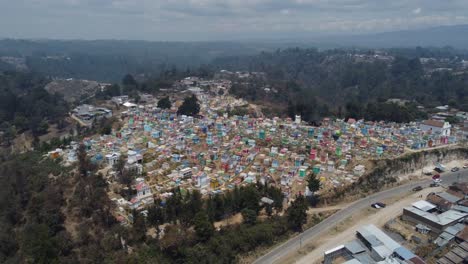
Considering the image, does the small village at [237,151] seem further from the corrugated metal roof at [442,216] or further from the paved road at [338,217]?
the corrugated metal roof at [442,216]

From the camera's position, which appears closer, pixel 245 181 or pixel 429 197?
pixel 429 197

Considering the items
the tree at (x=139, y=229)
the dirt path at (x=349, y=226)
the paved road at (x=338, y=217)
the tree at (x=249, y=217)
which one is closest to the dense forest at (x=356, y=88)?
the paved road at (x=338, y=217)

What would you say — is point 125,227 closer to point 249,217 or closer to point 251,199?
point 249,217

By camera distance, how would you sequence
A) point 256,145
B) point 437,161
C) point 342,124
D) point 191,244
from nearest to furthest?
point 191,244
point 437,161
point 256,145
point 342,124

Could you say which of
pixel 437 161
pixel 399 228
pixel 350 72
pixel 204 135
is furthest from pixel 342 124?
pixel 350 72

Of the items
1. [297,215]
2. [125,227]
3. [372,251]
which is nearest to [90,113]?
[125,227]

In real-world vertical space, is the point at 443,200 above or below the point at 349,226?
above

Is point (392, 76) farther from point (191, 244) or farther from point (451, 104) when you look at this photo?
point (191, 244)
